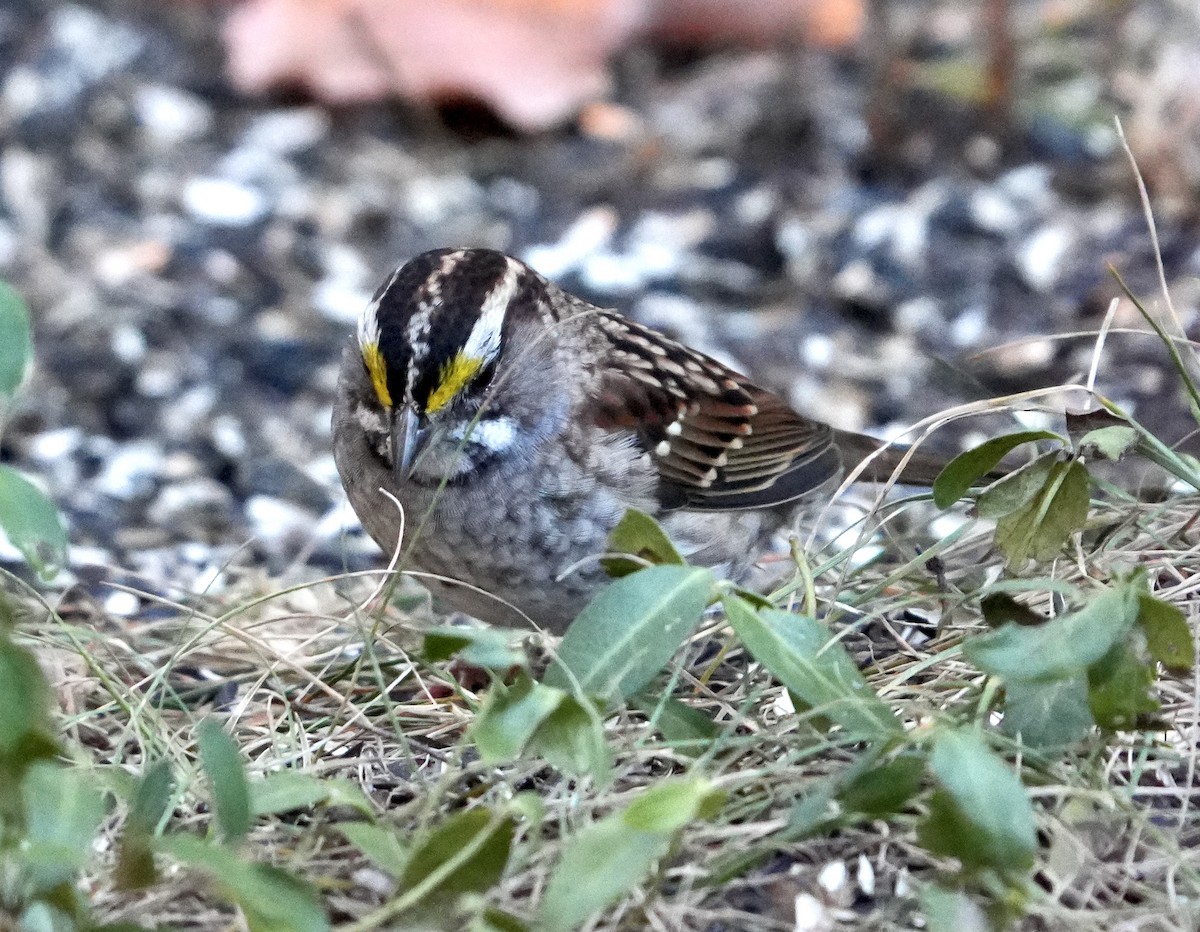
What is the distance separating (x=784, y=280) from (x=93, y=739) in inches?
132

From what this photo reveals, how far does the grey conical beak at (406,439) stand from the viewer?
9.90 ft

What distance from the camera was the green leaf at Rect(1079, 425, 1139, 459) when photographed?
255 centimetres

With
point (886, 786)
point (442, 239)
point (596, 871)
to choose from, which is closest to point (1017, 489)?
point (886, 786)

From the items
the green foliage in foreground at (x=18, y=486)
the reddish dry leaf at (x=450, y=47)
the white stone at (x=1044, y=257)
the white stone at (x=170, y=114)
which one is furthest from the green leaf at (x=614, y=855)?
the white stone at (x=170, y=114)

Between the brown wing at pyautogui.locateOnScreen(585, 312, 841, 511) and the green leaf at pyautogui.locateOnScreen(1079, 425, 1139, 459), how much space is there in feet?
3.69

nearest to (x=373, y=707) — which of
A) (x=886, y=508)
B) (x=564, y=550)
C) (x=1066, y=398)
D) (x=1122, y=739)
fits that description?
(x=564, y=550)

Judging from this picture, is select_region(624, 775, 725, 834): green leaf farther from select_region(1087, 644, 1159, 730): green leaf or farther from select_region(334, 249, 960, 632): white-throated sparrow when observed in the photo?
select_region(334, 249, 960, 632): white-throated sparrow

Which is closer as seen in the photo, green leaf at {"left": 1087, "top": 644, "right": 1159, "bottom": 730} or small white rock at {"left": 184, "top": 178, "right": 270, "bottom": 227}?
green leaf at {"left": 1087, "top": 644, "right": 1159, "bottom": 730}

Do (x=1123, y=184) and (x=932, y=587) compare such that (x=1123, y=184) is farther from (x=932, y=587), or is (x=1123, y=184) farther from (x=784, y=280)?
(x=932, y=587)

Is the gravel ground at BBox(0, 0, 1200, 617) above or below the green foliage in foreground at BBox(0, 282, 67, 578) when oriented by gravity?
below

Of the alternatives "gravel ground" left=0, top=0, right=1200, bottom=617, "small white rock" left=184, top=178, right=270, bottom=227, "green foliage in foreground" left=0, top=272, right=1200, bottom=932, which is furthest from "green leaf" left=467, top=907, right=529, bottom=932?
"small white rock" left=184, top=178, right=270, bottom=227

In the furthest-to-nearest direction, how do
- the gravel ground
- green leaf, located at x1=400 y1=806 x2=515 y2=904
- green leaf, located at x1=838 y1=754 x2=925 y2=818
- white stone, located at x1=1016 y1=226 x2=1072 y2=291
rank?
white stone, located at x1=1016 y1=226 x2=1072 y2=291 < the gravel ground < green leaf, located at x1=838 y1=754 x2=925 y2=818 < green leaf, located at x1=400 y1=806 x2=515 y2=904

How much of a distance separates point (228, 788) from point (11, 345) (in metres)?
0.60

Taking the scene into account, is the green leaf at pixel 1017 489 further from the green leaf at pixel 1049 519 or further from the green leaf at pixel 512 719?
the green leaf at pixel 512 719
